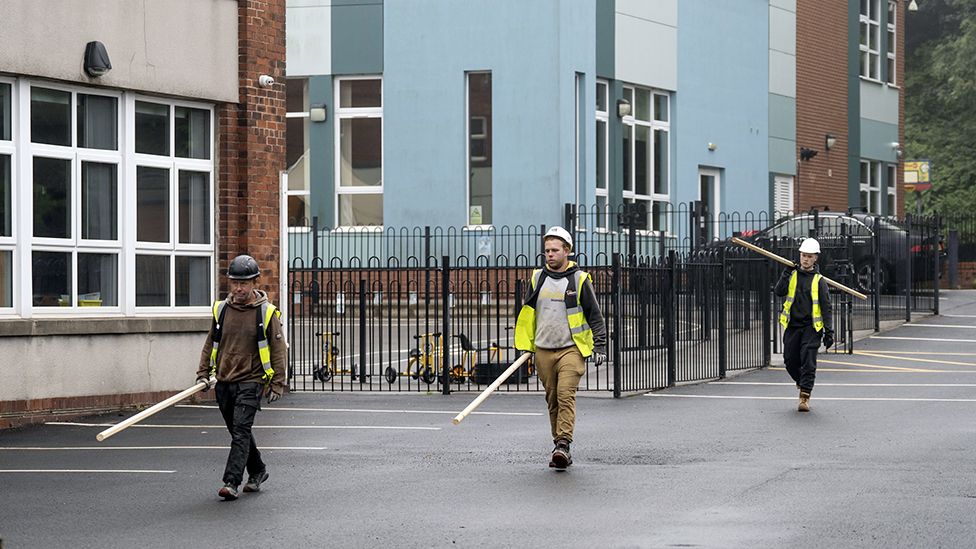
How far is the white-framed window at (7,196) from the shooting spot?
16656 millimetres

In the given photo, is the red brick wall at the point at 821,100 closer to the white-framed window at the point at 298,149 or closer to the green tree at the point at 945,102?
the green tree at the point at 945,102

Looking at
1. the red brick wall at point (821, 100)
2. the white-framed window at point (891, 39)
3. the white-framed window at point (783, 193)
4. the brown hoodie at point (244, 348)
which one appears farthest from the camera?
the white-framed window at point (891, 39)

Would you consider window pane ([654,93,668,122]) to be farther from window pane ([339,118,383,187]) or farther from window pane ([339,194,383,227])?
window pane ([339,194,383,227])

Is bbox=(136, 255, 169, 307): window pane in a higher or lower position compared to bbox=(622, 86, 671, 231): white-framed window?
lower

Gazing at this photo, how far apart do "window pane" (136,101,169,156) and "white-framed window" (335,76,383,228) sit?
36.1ft

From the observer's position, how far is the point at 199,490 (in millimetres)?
11234

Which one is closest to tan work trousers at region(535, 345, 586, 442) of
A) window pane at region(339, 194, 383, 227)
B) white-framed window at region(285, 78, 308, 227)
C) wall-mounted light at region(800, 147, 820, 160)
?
window pane at region(339, 194, 383, 227)

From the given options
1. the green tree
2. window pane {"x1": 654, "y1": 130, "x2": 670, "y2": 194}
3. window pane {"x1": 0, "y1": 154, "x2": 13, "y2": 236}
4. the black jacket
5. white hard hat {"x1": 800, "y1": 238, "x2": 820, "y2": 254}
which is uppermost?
the green tree

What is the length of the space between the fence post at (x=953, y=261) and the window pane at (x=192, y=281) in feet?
74.2

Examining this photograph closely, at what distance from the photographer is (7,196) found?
16.7 meters

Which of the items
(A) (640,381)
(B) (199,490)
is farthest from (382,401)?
(B) (199,490)

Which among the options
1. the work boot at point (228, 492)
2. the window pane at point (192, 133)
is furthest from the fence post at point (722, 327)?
the work boot at point (228, 492)

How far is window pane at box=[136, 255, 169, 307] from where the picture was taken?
18422 mm

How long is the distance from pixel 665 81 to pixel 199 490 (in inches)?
887
